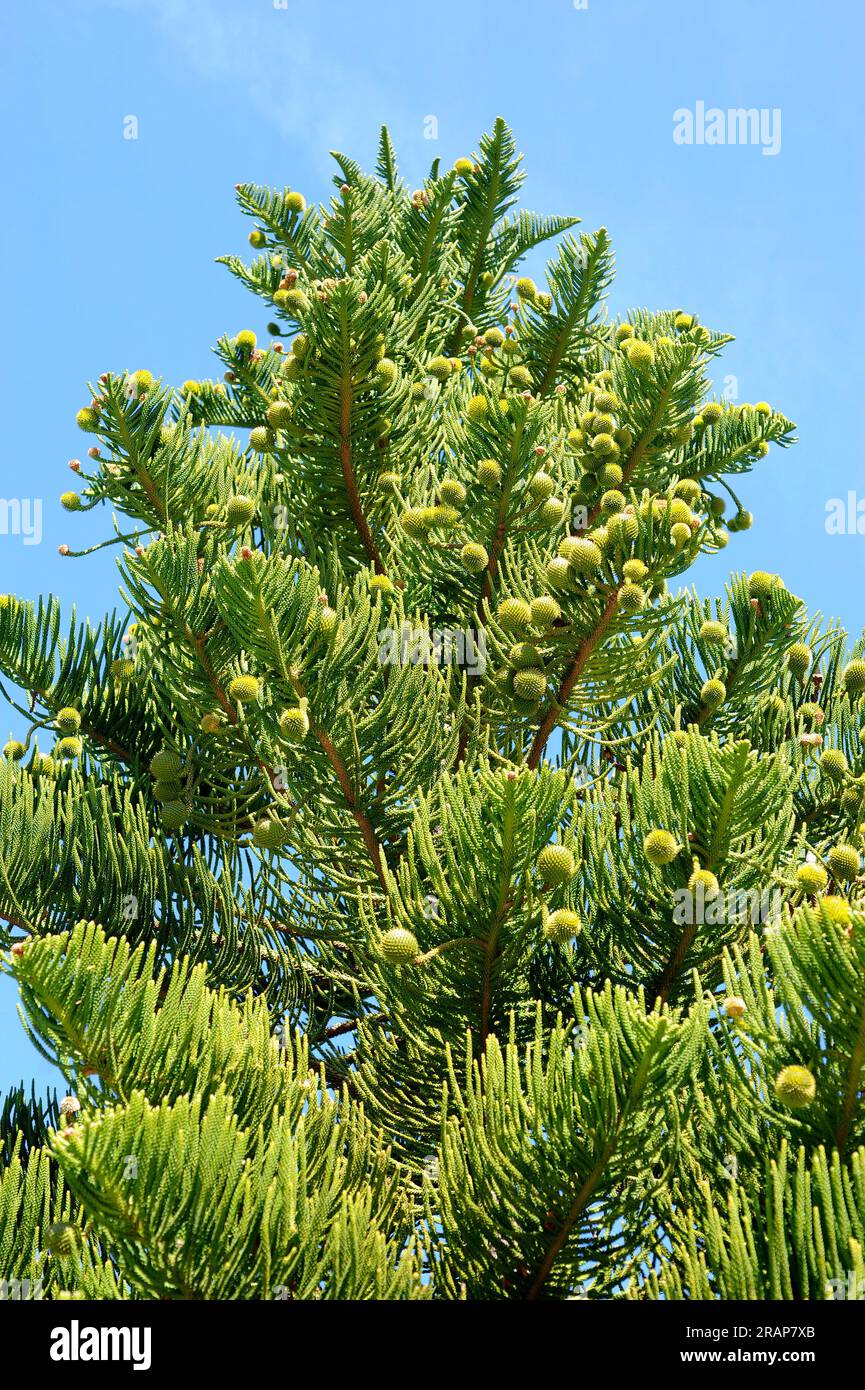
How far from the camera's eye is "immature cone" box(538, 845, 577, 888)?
108 inches

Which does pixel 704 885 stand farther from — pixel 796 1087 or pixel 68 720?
pixel 68 720

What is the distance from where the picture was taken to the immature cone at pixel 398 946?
9.12 ft

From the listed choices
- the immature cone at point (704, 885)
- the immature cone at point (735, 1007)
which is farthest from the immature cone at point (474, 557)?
the immature cone at point (735, 1007)

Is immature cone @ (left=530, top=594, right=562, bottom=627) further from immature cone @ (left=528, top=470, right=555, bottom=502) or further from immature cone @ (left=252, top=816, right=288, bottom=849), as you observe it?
immature cone @ (left=252, top=816, right=288, bottom=849)

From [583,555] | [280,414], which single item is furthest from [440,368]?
[583,555]

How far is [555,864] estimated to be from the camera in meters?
2.75

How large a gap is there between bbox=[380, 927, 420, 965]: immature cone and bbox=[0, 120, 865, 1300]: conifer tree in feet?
0.07

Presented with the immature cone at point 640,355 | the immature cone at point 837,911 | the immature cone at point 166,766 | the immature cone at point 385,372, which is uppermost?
the immature cone at point 640,355

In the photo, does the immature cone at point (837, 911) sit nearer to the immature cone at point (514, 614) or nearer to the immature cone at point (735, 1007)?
the immature cone at point (735, 1007)

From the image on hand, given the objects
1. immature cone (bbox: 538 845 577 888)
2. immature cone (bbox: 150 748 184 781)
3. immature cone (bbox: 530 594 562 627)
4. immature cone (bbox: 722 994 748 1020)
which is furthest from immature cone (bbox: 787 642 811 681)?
immature cone (bbox: 722 994 748 1020)

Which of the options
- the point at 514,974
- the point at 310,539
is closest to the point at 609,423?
the point at 310,539

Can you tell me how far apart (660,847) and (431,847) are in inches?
19.0

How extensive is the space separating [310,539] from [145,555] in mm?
1079

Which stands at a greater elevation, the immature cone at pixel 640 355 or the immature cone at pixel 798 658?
the immature cone at pixel 640 355
